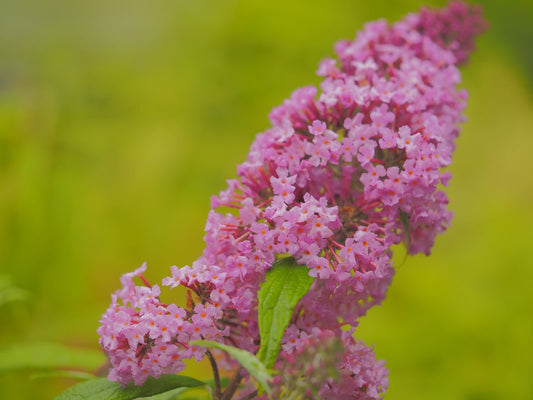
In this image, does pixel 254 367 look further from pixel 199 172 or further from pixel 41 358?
pixel 199 172

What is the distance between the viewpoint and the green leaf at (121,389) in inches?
25.8

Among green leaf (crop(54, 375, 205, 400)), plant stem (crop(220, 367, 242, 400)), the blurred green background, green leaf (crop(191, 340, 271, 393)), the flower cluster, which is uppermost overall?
the blurred green background

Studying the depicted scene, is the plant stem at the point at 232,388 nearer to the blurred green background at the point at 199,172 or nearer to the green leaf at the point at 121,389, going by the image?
the green leaf at the point at 121,389

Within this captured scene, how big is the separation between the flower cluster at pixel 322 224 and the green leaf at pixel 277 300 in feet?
0.05

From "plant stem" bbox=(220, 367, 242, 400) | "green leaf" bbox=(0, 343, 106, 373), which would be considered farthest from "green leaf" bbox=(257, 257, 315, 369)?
"green leaf" bbox=(0, 343, 106, 373)

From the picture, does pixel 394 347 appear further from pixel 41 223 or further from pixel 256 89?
pixel 256 89

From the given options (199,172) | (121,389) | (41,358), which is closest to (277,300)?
(121,389)

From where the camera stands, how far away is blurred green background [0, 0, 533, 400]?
5.38ft

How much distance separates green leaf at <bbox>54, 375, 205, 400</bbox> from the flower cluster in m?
0.02

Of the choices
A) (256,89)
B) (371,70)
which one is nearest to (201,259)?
(371,70)

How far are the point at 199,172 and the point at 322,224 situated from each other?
1.80 m

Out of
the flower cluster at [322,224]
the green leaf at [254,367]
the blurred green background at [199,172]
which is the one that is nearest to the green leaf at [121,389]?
the flower cluster at [322,224]

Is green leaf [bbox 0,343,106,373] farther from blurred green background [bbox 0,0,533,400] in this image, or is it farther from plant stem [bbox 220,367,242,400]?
plant stem [bbox 220,367,242,400]

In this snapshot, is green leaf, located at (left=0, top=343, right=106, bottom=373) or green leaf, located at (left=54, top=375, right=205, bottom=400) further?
green leaf, located at (left=0, top=343, right=106, bottom=373)
